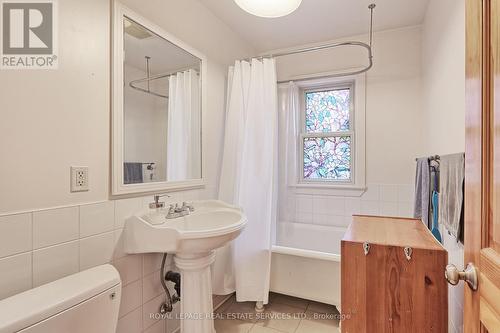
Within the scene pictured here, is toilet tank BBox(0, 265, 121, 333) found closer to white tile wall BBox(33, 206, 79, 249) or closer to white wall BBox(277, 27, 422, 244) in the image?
white tile wall BBox(33, 206, 79, 249)

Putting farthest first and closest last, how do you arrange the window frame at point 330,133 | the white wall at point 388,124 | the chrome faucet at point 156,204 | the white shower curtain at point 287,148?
the window frame at point 330,133, the white shower curtain at point 287,148, the white wall at point 388,124, the chrome faucet at point 156,204

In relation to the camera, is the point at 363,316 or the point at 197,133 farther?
the point at 197,133

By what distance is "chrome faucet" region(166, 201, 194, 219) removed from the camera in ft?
5.19

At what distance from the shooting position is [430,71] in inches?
77.5

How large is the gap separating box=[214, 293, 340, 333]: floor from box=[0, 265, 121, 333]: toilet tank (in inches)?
44.3

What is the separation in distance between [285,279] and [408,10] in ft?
8.26

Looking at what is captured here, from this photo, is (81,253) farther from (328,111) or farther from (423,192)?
(328,111)

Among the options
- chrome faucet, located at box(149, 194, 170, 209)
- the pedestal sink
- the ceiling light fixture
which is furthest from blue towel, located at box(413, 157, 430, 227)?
chrome faucet, located at box(149, 194, 170, 209)

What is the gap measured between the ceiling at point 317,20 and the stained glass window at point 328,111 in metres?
0.58

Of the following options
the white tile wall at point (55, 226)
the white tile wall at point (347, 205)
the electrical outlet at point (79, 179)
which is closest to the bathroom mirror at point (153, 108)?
the electrical outlet at point (79, 179)

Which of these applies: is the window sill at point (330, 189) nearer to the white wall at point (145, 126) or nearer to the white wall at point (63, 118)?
the white wall at point (145, 126)

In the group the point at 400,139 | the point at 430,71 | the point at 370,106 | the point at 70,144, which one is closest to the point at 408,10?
the point at 430,71

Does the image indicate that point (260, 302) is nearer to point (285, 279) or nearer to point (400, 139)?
point (285, 279)

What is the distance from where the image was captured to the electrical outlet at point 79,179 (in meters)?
1.18
